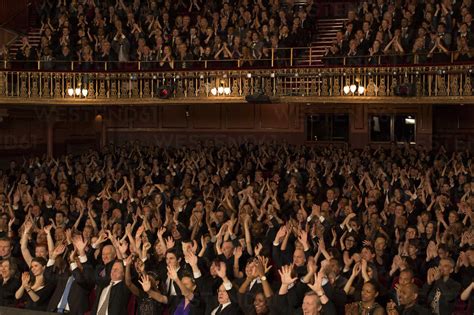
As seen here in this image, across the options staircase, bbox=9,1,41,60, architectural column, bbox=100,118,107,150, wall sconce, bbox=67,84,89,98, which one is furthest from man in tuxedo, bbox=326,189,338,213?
architectural column, bbox=100,118,107,150

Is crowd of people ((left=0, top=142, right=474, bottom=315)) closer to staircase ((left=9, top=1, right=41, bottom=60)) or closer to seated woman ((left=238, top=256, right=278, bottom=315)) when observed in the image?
seated woman ((left=238, top=256, right=278, bottom=315))

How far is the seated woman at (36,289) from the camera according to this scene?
7.00 metres

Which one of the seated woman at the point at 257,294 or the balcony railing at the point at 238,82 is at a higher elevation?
the balcony railing at the point at 238,82

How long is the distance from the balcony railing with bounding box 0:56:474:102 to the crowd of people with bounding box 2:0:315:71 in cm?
36

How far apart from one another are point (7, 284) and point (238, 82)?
9.93 m

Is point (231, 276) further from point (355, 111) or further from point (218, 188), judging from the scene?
point (355, 111)

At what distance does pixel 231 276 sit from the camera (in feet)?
24.3

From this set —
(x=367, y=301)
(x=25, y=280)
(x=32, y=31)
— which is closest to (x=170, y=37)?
(x=32, y=31)

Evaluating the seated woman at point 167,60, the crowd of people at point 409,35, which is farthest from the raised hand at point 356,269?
the seated woman at point 167,60

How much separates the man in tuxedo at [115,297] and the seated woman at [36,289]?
64 centimetres

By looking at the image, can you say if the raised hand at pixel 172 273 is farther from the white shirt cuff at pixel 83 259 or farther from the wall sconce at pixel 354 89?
the wall sconce at pixel 354 89

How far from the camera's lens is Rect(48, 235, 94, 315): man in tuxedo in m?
7.01

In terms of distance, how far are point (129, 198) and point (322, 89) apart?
5965 millimetres

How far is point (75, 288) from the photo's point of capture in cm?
705
